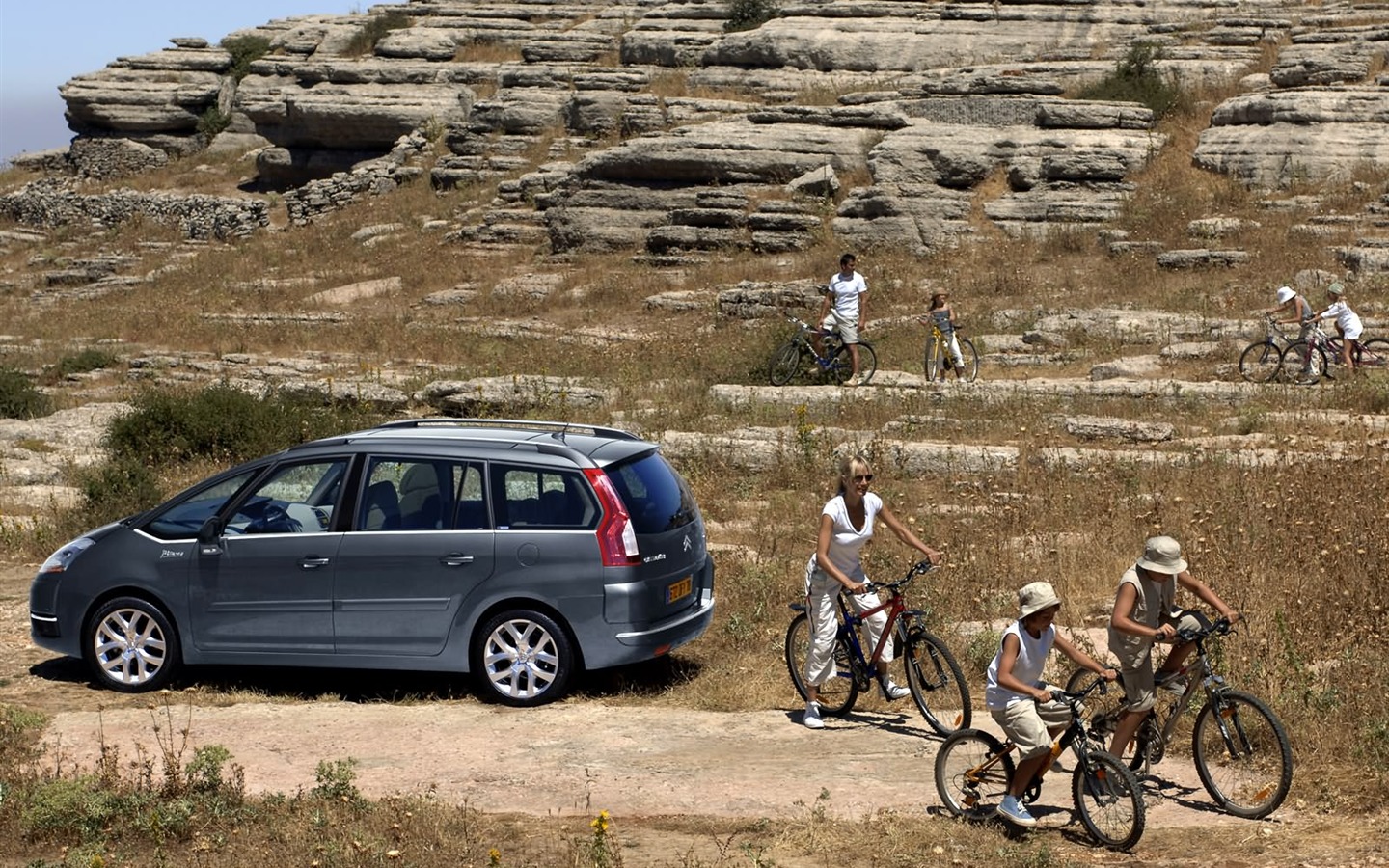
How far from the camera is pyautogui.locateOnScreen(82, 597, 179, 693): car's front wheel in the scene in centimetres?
1020

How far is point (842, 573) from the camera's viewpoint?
29.5 feet

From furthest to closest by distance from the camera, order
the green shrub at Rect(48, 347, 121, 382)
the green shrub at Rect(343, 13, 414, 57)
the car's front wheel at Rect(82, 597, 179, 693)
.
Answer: the green shrub at Rect(343, 13, 414, 57), the green shrub at Rect(48, 347, 121, 382), the car's front wheel at Rect(82, 597, 179, 693)

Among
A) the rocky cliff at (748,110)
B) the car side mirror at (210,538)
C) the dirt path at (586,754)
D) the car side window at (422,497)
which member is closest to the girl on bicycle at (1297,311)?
the rocky cliff at (748,110)

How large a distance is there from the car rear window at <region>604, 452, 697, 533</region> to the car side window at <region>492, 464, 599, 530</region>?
0.24m

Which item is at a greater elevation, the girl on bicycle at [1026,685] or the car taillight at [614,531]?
the car taillight at [614,531]

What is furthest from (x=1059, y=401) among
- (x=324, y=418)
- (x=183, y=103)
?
(x=183, y=103)

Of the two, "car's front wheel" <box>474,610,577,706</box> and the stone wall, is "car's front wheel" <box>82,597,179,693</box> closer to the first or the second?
"car's front wheel" <box>474,610,577,706</box>

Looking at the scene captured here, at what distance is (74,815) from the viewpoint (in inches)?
298

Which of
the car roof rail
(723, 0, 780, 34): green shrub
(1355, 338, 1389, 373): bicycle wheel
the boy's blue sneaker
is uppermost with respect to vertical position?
(723, 0, 780, 34): green shrub

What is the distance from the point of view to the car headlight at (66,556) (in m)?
10.4

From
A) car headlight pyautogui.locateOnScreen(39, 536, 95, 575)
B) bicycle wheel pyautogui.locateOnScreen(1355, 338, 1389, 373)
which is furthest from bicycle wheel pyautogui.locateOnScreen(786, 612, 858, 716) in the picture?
bicycle wheel pyautogui.locateOnScreen(1355, 338, 1389, 373)

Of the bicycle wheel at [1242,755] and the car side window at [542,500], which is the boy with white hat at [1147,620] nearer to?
the bicycle wheel at [1242,755]

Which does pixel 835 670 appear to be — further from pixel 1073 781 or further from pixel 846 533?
pixel 1073 781

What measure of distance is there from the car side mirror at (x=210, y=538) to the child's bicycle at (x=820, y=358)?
1237 centimetres
